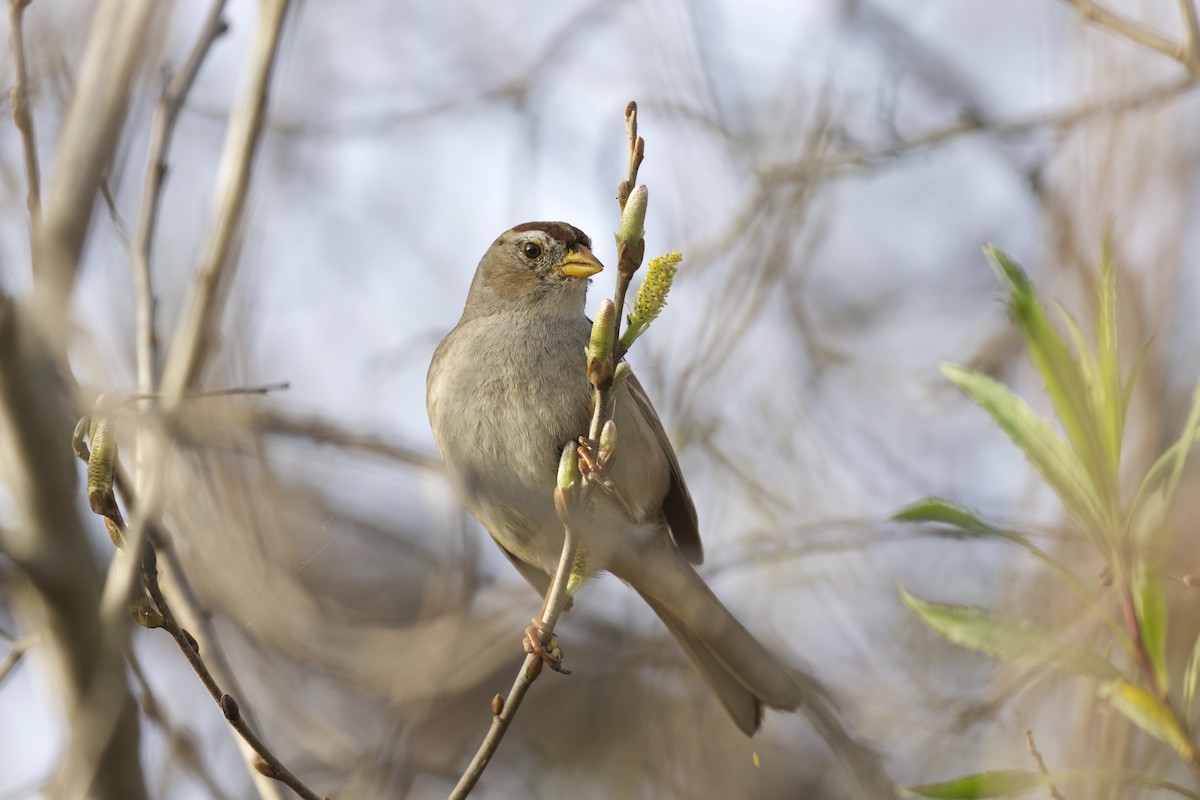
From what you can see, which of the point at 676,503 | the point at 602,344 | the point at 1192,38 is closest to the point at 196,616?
the point at 602,344

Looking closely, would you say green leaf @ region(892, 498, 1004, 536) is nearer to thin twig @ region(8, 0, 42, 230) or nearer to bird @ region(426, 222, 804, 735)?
thin twig @ region(8, 0, 42, 230)

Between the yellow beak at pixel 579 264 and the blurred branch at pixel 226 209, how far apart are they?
5.97 ft

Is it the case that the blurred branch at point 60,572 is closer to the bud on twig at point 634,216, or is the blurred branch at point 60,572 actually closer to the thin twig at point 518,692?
the thin twig at point 518,692

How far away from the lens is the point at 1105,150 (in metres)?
3.17

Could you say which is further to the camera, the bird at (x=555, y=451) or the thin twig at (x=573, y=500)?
the bird at (x=555, y=451)

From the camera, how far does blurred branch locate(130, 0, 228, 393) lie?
134 inches

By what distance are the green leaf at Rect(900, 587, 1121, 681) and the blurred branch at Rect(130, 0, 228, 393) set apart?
7.98 feet

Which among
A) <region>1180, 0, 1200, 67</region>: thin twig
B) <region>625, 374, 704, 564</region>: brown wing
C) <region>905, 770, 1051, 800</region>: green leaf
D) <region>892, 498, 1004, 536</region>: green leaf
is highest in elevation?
<region>1180, 0, 1200, 67</region>: thin twig

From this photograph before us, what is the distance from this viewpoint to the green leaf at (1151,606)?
1.69m

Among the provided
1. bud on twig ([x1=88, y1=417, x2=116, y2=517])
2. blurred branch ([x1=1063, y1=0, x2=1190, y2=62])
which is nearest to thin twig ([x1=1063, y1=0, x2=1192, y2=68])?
blurred branch ([x1=1063, y1=0, x2=1190, y2=62])

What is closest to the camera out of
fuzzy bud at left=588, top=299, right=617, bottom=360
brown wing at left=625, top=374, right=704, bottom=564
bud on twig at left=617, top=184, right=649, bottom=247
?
bud on twig at left=617, top=184, right=649, bottom=247

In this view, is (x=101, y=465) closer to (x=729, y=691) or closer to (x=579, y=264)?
(x=579, y=264)

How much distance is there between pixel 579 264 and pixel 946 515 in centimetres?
293

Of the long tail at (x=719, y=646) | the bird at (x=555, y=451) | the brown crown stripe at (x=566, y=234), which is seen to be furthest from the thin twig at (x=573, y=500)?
the brown crown stripe at (x=566, y=234)
